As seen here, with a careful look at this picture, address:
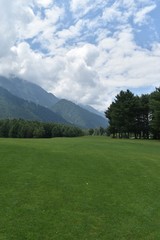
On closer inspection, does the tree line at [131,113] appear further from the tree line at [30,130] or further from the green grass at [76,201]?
the green grass at [76,201]

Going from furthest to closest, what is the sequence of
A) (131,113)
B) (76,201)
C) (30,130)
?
(30,130), (131,113), (76,201)

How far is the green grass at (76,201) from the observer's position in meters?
13.5

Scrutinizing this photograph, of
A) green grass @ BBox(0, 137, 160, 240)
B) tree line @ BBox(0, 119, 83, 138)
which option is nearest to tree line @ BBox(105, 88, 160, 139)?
tree line @ BBox(0, 119, 83, 138)

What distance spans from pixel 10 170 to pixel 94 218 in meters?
9.65

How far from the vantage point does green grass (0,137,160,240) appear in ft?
44.2

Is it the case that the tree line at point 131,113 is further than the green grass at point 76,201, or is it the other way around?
the tree line at point 131,113

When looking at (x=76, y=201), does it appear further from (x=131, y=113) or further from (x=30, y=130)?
(x=30, y=130)

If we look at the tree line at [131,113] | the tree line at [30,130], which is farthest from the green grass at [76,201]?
the tree line at [30,130]

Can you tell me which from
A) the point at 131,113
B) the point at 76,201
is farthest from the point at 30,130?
the point at 76,201

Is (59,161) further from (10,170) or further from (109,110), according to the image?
(109,110)

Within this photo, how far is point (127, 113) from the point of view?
11256cm

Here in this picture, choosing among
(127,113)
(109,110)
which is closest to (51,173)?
(127,113)

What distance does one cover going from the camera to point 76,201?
17.2 metres

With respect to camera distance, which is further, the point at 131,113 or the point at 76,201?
the point at 131,113
